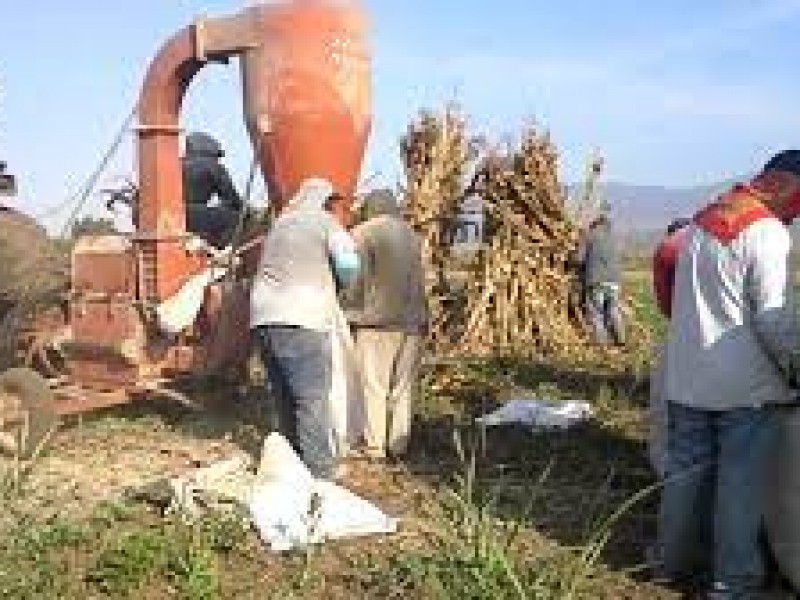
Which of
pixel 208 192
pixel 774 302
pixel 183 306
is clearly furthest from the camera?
pixel 208 192

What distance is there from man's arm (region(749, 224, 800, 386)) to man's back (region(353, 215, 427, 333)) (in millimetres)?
3358

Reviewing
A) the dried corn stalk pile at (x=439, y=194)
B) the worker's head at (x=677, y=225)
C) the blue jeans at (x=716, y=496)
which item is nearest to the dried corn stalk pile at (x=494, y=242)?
the dried corn stalk pile at (x=439, y=194)

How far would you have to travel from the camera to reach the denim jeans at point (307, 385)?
25.3ft

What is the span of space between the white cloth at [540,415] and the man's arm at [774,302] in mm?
3596

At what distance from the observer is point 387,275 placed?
29.2 feet

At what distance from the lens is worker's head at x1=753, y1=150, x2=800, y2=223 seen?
238 inches

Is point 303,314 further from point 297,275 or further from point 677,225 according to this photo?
point 677,225

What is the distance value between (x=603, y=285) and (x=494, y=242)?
1328 mm

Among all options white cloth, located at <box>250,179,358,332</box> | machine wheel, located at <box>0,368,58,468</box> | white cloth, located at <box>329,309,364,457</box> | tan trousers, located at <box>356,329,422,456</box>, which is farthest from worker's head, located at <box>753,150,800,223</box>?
machine wheel, located at <box>0,368,58,468</box>

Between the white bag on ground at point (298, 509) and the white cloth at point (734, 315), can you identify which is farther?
the white bag on ground at point (298, 509)

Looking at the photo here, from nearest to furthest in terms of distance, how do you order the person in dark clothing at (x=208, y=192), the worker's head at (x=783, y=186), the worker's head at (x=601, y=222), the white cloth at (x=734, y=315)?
the white cloth at (x=734, y=315)
the worker's head at (x=783, y=186)
the person in dark clothing at (x=208, y=192)
the worker's head at (x=601, y=222)

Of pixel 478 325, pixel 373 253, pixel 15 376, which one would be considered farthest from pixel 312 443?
pixel 478 325

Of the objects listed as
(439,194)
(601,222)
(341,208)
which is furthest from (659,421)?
(601,222)

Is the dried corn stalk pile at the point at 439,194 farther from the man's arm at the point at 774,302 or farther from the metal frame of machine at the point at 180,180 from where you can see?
the man's arm at the point at 774,302
